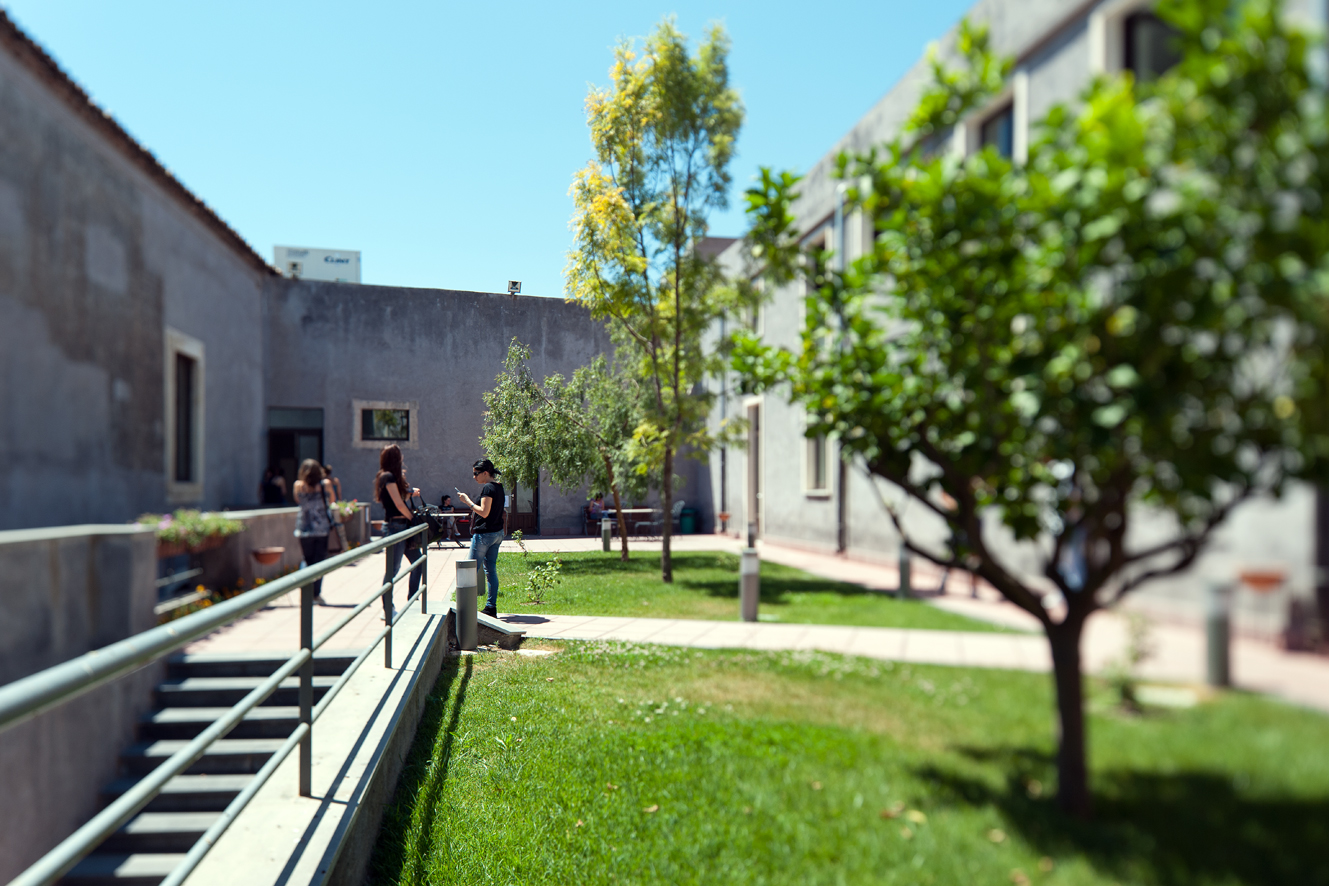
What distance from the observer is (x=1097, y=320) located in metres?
0.73

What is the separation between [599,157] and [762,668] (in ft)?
3.75

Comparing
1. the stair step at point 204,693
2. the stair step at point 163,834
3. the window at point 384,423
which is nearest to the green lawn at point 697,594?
the window at point 384,423

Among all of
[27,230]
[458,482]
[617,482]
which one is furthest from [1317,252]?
[27,230]

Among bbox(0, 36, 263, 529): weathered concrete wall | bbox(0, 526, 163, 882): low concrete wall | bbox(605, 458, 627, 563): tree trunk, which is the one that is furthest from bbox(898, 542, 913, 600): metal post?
bbox(0, 526, 163, 882): low concrete wall

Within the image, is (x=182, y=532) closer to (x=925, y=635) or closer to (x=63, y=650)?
(x=63, y=650)

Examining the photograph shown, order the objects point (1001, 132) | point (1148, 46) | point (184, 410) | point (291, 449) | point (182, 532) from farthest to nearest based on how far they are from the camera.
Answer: point (182, 532), point (184, 410), point (291, 449), point (1001, 132), point (1148, 46)

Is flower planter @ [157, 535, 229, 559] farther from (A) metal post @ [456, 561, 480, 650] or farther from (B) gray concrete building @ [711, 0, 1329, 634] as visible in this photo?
(B) gray concrete building @ [711, 0, 1329, 634]

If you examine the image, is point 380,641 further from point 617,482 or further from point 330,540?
point 617,482

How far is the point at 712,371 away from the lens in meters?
1.53

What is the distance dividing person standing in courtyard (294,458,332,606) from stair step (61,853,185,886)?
6.40 metres

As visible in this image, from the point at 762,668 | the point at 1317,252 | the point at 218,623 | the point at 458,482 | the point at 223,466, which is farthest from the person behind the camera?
the point at 223,466

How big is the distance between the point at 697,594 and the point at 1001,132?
1043 millimetres

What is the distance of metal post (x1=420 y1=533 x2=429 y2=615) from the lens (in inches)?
86.3

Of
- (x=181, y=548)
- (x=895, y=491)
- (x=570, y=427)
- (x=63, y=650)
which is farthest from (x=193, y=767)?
(x=895, y=491)
